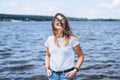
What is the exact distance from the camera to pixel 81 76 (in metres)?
14.7

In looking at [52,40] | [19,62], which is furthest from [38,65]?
[52,40]

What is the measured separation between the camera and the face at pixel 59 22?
6.70 metres

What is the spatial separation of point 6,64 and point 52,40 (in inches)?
478

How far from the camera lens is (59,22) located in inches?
265

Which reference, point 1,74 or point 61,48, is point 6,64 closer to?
point 1,74

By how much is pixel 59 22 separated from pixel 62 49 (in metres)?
0.53

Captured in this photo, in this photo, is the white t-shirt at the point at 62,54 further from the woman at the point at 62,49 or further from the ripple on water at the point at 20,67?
the ripple on water at the point at 20,67

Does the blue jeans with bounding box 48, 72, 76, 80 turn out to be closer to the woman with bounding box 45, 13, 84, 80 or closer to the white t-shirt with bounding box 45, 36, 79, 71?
the woman with bounding box 45, 13, 84, 80

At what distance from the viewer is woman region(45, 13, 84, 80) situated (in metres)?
6.64

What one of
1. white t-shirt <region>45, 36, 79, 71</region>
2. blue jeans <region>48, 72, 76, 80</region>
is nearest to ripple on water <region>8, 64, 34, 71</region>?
blue jeans <region>48, 72, 76, 80</region>

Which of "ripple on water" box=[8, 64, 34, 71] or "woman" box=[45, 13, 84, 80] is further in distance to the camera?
"ripple on water" box=[8, 64, 34, 71]

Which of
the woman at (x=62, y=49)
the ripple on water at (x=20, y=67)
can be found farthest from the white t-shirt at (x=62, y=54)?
the ripple on water at (x=20, y=67)

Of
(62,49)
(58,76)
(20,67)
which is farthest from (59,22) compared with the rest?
(20,67)

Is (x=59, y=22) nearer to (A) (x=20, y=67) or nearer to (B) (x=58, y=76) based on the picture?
(B) (x=58, y=76)
